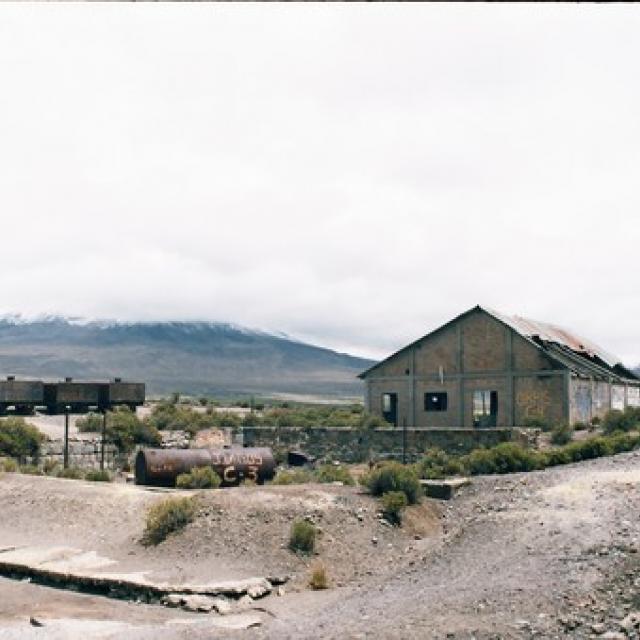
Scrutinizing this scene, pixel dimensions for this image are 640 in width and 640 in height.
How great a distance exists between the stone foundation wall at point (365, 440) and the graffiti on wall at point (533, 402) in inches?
208

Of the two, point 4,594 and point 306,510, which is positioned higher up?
point 306,510

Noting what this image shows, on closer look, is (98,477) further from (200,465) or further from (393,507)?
(393,507)

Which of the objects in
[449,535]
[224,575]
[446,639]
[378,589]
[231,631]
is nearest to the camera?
[446,639]

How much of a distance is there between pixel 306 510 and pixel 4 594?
6686mm

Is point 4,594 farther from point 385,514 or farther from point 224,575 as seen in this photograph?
Answer: point 385,514

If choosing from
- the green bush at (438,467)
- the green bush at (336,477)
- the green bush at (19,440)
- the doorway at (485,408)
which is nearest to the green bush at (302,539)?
the green bush at (336,477)

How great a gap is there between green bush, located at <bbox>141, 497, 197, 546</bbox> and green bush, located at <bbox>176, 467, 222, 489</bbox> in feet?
15.7

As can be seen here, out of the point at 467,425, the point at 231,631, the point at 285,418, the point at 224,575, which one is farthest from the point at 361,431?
the point at 231,631

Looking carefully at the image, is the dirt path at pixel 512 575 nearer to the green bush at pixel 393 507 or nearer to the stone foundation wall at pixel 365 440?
the green bush at pixel 393 507

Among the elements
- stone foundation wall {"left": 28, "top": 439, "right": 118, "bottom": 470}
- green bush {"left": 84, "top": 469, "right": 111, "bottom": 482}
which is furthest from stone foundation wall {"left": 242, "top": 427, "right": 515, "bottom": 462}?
green bush {"left": 84, "top": 469, "right": 111, "bottom": 482}

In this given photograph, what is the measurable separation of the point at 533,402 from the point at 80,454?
19780 millimetres

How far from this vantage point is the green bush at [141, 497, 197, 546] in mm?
17766

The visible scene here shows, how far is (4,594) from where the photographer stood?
49.3 ft

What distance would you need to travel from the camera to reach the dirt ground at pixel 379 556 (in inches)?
488
